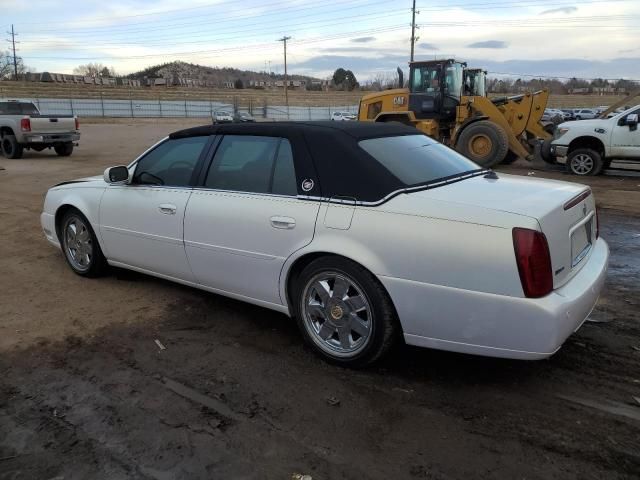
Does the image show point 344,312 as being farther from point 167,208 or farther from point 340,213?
point 167,208

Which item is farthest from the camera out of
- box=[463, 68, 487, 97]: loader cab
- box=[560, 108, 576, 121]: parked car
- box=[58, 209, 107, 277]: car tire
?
box=[560, 108, 576, 121]: parked car

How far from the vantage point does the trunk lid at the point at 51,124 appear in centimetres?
1748

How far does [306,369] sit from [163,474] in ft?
3.92

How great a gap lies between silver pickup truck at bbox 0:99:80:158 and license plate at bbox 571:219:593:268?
1775cm

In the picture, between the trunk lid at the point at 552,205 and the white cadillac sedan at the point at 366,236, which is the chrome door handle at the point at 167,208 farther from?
the trunk lid at the point at 552,205

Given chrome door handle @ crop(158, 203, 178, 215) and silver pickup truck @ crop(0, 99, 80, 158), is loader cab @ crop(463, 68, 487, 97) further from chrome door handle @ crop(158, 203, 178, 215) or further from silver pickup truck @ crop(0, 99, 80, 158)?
chrome door handle @ crop(158, 203, 178, 215)

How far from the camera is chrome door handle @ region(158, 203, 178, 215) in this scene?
170 inches

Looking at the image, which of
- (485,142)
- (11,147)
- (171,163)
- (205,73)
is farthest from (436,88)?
(205,73)

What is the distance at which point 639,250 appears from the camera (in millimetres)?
6449

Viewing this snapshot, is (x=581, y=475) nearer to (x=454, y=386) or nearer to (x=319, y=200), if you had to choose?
(x=454, y=386)

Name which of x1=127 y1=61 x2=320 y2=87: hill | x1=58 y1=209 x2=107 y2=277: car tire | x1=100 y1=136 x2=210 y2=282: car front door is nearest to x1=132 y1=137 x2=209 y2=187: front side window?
x1=100 y1=136 x2=210 y2=282: car front door

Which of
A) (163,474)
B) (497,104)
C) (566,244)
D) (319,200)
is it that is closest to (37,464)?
(163,474)

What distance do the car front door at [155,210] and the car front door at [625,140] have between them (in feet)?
37.6

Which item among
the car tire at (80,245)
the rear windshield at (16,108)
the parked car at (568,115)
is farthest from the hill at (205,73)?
the car tire at (80,245)
